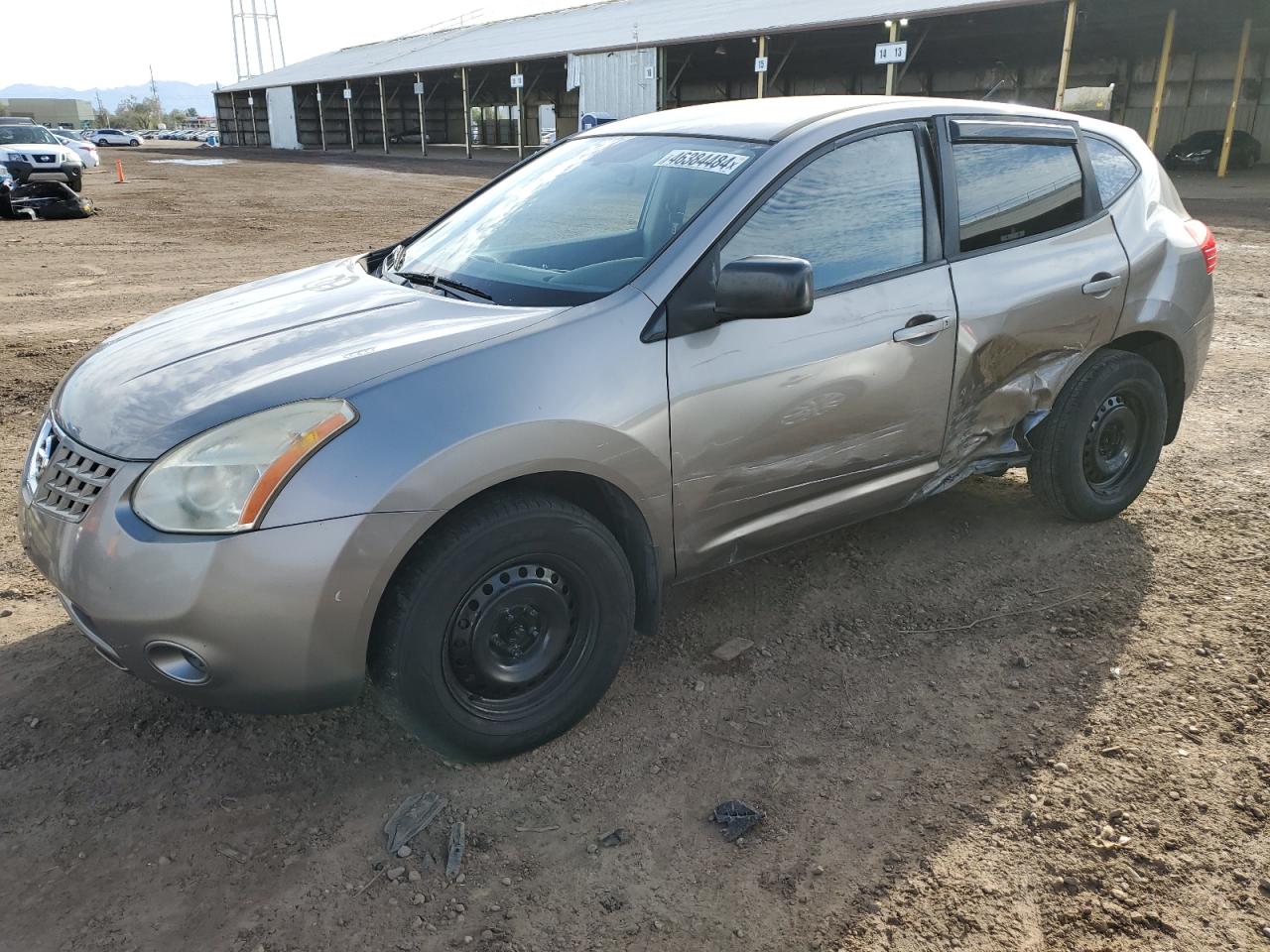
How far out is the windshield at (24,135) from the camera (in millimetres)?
19873

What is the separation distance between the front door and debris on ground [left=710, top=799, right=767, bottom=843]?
73 centimetres

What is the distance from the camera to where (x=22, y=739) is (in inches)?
111

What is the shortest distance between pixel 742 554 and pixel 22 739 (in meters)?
2.24

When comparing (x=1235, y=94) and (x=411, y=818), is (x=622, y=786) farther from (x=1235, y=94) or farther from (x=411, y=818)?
(x=1235, y=94)

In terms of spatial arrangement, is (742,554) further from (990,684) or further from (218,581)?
(218,581)

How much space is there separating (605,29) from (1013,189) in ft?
127

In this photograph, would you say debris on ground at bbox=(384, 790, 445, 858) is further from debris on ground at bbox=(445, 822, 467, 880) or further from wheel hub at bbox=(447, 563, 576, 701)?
wheel hub at bbox=(447, 563, 576, 701)

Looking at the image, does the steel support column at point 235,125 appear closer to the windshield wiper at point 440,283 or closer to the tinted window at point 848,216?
the windshield wiper at point 440,283

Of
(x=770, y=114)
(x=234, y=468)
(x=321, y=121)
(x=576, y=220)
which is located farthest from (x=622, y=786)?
(x=321, y=121)

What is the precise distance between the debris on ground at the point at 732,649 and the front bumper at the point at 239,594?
1.36m

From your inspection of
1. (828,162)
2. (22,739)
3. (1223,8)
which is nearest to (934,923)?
(828,162)

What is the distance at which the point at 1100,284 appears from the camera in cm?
381

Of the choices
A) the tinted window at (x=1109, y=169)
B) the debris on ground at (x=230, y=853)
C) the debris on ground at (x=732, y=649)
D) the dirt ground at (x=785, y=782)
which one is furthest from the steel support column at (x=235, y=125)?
the debris on ground at (x=230, y=853)

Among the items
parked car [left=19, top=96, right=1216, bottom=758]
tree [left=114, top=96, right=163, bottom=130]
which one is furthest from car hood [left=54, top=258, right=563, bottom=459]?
tree [left=114, top=96, right=163, bottom=130]
